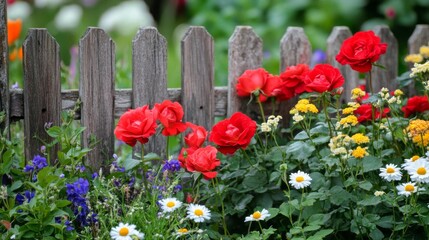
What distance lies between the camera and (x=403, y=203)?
2809mm

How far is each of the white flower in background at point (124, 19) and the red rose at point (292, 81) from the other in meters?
3.64

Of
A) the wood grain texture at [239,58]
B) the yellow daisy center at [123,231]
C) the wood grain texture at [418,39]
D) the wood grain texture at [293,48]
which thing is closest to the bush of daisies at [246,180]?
the yellow daisy center at [123,231]

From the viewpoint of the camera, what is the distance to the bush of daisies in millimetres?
2500

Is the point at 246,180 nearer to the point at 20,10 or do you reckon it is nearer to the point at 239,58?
the point at 239,58

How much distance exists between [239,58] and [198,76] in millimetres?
233

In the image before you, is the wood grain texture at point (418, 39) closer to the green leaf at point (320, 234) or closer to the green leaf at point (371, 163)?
the green leaf at point (371, 163)

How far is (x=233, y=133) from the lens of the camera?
273 cm

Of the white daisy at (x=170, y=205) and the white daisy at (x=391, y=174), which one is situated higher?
the white daisy at (x=391, y=174)

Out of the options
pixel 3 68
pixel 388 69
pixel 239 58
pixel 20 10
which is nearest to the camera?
pixel 3 68

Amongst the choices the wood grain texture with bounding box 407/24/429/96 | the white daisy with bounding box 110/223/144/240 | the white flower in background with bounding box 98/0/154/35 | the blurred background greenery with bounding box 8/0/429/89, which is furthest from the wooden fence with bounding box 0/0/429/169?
the white flower in background with bounding box 98/0/154/35

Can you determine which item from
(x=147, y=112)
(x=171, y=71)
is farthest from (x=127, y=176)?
(x=171, y=71)

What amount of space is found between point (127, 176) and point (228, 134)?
0.42 metres

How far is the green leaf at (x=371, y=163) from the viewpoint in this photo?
264cm

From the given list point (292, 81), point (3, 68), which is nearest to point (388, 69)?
point (292, 81)
